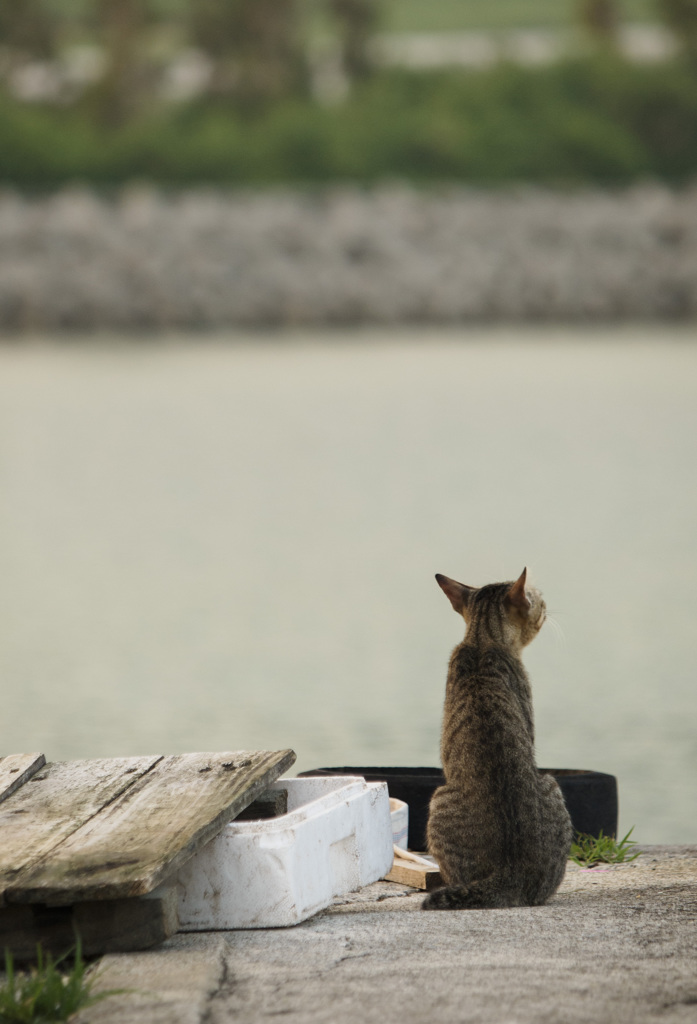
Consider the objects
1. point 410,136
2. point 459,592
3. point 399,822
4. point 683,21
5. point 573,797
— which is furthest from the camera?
point 683,21

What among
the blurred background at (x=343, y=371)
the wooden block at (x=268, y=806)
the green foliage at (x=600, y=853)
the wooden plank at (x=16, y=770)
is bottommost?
the green foliage at (x=600, y=853)

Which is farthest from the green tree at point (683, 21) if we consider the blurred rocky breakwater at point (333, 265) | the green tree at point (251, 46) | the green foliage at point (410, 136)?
the blurred rocky breakwater at point (333, 265)

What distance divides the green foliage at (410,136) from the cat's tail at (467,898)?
2705cm

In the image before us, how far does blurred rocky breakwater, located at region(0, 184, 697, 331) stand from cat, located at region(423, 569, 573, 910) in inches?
723

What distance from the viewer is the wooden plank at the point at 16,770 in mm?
2783

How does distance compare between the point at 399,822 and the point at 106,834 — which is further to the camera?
the point at 399,822

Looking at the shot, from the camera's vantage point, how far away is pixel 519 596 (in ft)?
9.79

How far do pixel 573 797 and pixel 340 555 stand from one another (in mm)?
4469

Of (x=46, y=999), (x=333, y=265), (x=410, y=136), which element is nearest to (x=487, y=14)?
(x=410, y=136)

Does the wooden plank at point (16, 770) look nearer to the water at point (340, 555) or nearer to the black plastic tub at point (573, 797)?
the black plastic tub at point (573, 797)

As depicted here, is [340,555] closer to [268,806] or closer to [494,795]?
[268,806]

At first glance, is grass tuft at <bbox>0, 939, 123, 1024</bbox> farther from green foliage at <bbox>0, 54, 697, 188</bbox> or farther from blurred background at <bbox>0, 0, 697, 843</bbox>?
green foliage at <bbox>0, 54, 697, 188</bbox>

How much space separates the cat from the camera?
2.72 m

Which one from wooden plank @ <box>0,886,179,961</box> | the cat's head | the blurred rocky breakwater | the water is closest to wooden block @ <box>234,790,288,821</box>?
the cat's head
